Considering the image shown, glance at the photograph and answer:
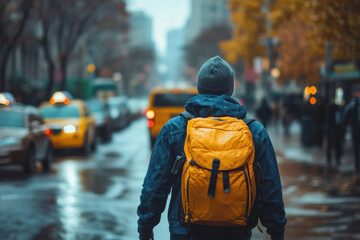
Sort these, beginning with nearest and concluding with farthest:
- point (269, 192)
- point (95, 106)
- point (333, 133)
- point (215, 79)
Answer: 1. point (269, 192)
2. point (215, 79)
3. point (333, 133)
4. point (95, 106)

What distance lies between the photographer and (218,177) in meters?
3.35

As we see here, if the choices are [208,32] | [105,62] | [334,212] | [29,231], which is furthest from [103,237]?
[208,32]

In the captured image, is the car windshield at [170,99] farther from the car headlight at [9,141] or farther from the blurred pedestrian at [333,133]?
the car headlight at [9,141]

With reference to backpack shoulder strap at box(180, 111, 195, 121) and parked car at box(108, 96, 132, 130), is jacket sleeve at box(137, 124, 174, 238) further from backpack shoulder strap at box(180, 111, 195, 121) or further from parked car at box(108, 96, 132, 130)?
parked car at box(108, 96, 132, 130)

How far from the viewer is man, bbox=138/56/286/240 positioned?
3619mm

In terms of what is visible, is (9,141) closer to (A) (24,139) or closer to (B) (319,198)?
(A) (24,139)

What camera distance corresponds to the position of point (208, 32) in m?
97.4

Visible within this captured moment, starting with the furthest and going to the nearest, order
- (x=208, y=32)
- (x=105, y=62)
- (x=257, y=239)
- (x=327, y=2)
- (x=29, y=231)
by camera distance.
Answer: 1. (x=208, y=32)
2. (x=105, y=62)
3. (x=327, y=2)
4. (x=29, y=231)
5. (x=257, y=239)

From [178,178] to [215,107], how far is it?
413 mm

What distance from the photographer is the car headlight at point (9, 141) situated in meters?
14.8

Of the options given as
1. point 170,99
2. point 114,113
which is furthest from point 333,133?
point 114,113

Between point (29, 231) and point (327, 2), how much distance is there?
13.4 meters

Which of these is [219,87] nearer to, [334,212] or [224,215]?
[224,215]

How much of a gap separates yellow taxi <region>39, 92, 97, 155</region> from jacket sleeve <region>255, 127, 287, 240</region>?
1752 cm
